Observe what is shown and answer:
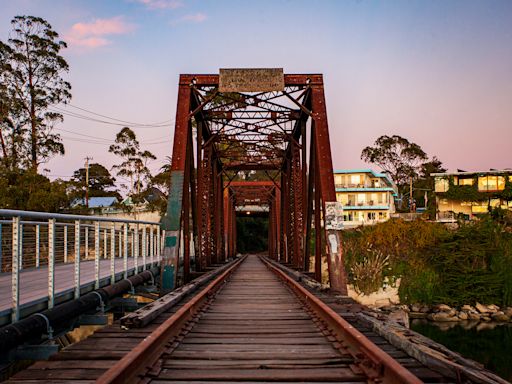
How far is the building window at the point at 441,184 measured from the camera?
53888mm

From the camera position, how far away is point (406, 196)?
8044 centimetres

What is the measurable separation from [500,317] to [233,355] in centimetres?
2213

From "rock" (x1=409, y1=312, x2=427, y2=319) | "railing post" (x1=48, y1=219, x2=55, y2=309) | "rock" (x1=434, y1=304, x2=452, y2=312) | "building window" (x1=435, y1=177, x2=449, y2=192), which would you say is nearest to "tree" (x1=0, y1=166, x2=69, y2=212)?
"rock" (x1=409, y1=312, x2=427, y2=319)

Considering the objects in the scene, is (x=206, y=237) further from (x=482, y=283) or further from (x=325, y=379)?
(x=482, y=283)

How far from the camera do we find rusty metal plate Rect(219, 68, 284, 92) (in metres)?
11.7

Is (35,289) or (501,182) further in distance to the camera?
(501,182)

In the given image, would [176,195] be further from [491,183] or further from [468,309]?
[491,183]

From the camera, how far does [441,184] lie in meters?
54.3

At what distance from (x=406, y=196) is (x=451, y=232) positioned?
56.8 m

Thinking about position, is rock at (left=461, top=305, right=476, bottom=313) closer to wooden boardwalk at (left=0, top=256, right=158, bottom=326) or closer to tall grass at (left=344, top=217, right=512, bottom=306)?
tall grass at (left=344, top=217, right=512, bottom=306)

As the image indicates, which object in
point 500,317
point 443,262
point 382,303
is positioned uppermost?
point 443,262

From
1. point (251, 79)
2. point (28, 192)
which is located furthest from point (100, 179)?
point (251, 79)

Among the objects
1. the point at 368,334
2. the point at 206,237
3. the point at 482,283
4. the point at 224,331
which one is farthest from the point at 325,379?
the point at 482,283

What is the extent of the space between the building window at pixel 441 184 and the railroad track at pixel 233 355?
2048 inches
